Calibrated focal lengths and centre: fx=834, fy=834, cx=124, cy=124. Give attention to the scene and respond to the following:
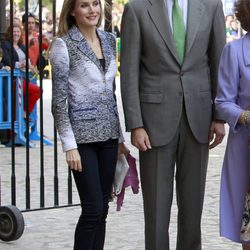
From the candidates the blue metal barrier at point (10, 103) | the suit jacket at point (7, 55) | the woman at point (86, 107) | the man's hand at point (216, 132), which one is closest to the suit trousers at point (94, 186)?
the woman at point (86, 107)

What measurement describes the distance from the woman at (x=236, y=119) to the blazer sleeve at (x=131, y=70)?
16.5 inches

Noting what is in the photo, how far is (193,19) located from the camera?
4305 millimetres

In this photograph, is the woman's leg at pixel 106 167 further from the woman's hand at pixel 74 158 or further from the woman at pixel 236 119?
the woman at pixel 236 119

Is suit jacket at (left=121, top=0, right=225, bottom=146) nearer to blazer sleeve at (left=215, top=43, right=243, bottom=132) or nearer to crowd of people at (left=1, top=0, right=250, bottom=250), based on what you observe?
crowd of people at (left=1, top=0, right=250, bottom=250)

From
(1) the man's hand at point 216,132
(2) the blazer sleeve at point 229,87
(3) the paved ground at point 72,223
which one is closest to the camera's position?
(2) the blazer sleeve at point 229,87

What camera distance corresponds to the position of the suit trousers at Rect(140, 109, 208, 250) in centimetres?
436

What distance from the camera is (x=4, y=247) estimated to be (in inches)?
220

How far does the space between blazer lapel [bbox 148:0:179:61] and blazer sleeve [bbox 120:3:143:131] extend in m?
Answer: 0.09

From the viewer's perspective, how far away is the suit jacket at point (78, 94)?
423 cm

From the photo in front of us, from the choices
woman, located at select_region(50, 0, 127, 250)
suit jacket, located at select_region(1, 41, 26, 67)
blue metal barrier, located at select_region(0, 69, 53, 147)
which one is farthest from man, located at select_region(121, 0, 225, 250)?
blue metal barrier, located at select_region(0, 69, 53, 147)

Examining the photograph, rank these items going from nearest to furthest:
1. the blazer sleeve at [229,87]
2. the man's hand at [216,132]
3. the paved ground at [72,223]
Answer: the blazer sleeve at [229,87] < the man's hand at [216,132] < the paved ground at [72,223]

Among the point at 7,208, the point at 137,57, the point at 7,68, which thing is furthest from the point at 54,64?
the point at 7,68

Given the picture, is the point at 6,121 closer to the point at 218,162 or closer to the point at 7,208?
the point at 218,162

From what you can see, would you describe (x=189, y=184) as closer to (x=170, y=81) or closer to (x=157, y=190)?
(x=157, y=190)
